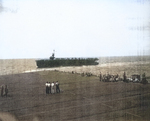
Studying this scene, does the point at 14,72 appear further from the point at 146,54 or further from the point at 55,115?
the point at 146,54

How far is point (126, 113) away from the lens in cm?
493

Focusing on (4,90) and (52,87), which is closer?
(4,90)

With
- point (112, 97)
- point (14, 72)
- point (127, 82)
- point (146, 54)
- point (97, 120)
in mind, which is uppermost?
point (146, 54)

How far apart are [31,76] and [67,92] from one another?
129cm

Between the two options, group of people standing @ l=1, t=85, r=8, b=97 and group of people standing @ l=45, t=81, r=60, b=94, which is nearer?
group of people standing @ l=1, t=85, r=8, b=97

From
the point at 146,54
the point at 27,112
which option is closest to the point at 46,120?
the point at 27,112

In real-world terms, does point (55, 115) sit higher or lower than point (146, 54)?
lower

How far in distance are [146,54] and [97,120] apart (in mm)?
2637

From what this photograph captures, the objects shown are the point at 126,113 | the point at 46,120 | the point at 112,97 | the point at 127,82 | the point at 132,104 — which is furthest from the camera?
the point at 127,82

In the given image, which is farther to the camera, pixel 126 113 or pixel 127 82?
pixel 127 82

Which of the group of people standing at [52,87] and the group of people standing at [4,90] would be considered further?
the group of people standing at [52,87]

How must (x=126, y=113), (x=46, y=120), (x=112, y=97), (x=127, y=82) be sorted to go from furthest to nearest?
1. (x=127, y=82)
2. (x=112, y=97)
3. (x=126, y=113)
4. (x=46, y=120)

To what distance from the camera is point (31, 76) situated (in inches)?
231

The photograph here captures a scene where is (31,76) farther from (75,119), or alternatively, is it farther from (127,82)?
(127,82)
